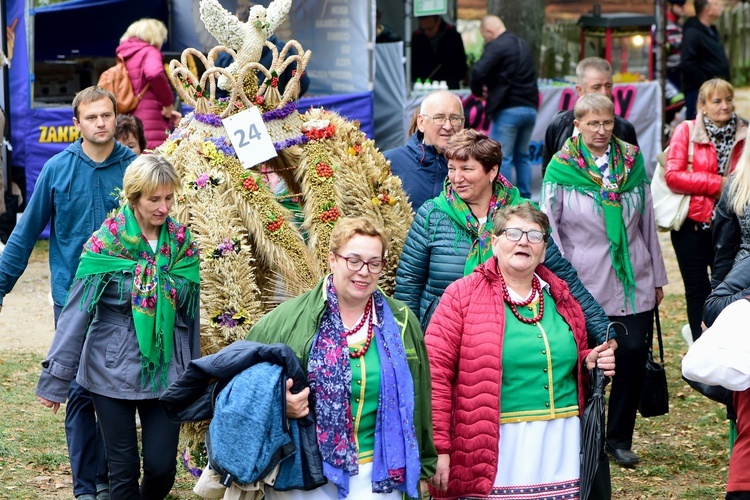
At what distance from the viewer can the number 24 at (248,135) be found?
567 centimetres

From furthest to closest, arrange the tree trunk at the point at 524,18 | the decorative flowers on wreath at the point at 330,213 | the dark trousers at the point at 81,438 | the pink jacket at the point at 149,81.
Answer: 1. the tree trunk at the point at 524,18
2. the pink jacket at the point at 149,81
3. the decorative flowers on wreath at the point at 330,213
4. the dark trousers at the point at 81,438

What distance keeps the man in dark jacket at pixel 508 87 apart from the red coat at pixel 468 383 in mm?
7822

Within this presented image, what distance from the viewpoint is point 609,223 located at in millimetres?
6133

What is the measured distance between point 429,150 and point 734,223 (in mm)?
1676

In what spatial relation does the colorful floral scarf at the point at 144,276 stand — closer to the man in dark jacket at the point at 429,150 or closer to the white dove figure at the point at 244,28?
the white dove figure at the point at 244,28

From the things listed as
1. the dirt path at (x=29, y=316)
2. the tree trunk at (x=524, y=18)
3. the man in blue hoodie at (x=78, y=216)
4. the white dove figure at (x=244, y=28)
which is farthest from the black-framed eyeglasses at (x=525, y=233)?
the tree trunk at (x=524, y=18)

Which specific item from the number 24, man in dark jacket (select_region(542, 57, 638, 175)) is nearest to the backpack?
man in dark jacket (select_region(542, 57, 638, 175))

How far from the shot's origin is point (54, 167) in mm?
5566

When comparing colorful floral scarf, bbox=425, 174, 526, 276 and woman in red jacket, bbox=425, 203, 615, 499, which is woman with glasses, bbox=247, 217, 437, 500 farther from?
colorful floral scarf, bbox=425, 174, 526, 276

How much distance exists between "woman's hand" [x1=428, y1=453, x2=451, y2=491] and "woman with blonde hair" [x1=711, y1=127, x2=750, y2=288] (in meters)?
1.54

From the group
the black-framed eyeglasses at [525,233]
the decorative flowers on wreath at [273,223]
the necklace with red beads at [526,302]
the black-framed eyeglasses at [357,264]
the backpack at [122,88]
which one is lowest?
the necklace with red beads at [526,302]

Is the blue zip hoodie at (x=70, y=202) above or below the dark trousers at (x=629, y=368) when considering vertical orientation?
above

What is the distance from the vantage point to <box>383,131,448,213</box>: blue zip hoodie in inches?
240

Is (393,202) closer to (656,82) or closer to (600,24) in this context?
(656,82)
